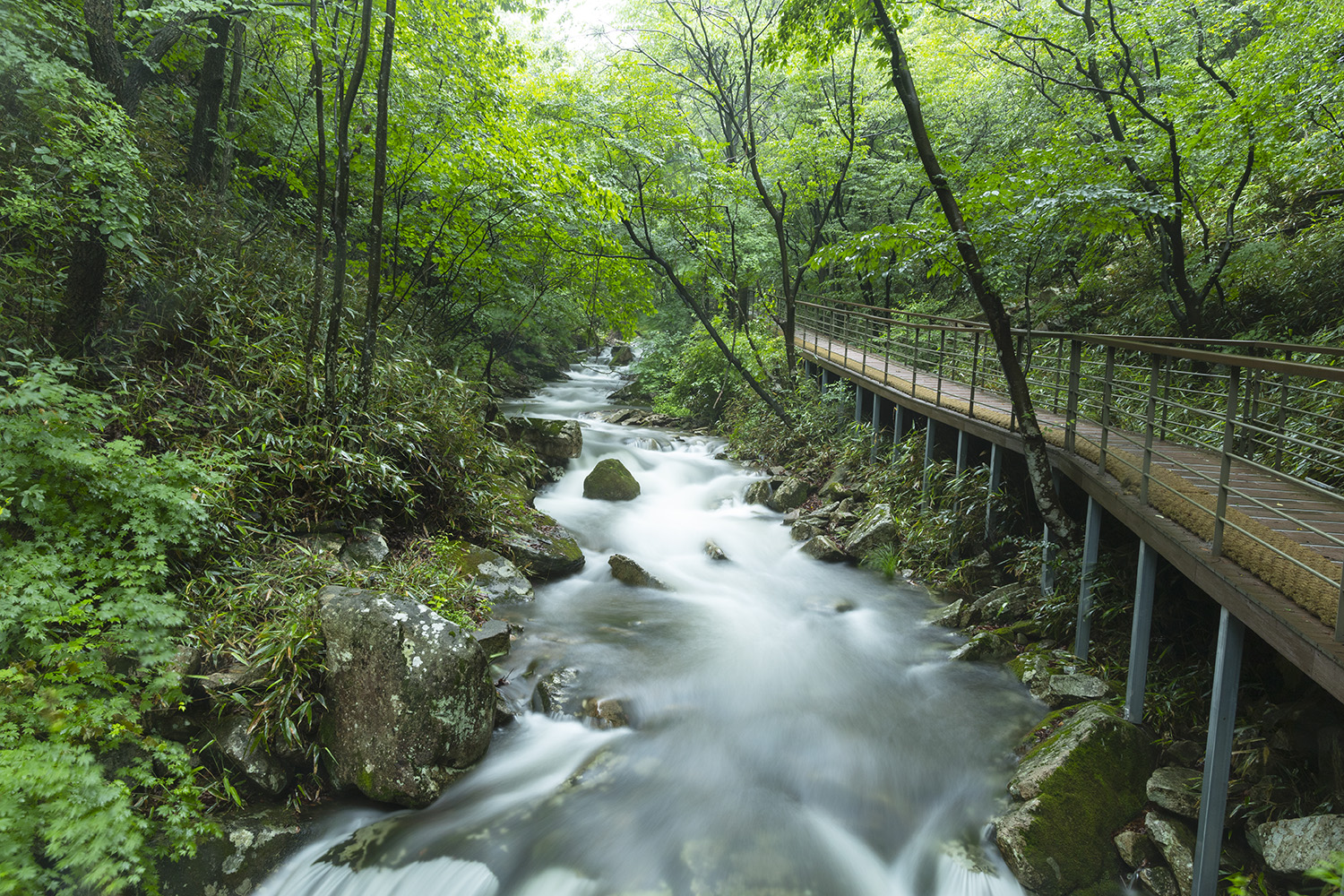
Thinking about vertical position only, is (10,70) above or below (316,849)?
above

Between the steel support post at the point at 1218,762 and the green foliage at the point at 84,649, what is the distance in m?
5.24

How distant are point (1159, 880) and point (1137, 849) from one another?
167 mm

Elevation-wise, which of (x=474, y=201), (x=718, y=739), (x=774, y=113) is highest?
(x=774, y=113)

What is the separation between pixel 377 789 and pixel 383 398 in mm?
4232

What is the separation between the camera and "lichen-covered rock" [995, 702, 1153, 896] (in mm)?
3875

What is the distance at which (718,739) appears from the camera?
5379mm

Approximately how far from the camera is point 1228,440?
143 inches

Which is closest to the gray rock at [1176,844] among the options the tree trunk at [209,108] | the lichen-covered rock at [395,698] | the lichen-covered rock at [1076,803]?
the lichen-covered rock at [1076,803]

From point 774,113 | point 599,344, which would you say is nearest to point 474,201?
point 774,113

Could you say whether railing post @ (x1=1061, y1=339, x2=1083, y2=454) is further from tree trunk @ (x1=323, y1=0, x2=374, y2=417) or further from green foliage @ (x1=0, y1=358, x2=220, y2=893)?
green foliage @ (x1=0, y1=358, x2=220, y2=893)

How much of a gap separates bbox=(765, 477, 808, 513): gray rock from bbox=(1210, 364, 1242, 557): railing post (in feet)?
23.2

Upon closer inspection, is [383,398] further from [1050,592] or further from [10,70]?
[1050,592]

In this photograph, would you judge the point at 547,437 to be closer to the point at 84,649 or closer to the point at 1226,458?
the point at 84,649

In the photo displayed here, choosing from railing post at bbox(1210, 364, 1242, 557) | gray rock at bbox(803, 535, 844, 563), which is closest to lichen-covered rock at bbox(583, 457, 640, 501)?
gray rock at bbox(803, 535, 844, 563)
